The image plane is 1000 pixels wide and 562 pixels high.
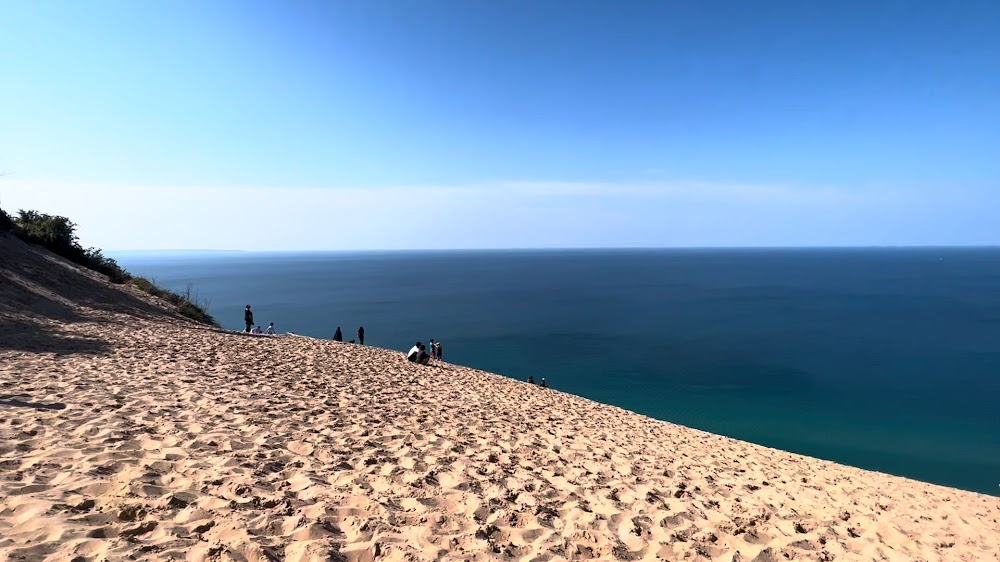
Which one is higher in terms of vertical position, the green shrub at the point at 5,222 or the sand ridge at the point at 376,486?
the green shrub at the point at 5,222

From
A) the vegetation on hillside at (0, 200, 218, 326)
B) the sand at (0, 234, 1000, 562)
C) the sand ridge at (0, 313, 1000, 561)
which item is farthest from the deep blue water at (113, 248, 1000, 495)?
the vegetation on hillside at (0, 200, 218, 326)

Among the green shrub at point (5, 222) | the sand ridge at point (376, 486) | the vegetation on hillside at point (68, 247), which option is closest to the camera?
the sand ridge at point (376, 486)

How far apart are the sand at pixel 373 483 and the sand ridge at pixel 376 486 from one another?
0.10ft

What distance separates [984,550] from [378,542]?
30.5 feet

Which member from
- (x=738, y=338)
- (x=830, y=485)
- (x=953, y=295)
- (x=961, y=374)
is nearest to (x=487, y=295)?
(x=738, y=338)

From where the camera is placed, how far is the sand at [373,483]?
15.7 feet

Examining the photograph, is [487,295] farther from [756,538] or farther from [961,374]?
[756,538]

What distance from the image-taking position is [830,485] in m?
9.87

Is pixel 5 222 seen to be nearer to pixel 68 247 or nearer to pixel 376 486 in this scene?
pixel 68 247

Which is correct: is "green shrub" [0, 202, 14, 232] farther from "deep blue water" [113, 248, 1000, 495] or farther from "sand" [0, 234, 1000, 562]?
"deep blue water" [113, 248, 1000, 495]

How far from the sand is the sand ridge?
0.10ft

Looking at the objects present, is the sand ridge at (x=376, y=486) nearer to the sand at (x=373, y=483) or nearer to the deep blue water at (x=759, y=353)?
the sand at (x=373, y=483)

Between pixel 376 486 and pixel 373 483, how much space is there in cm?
11

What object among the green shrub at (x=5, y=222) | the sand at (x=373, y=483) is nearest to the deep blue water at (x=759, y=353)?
the sand at (x=373, y=483)
